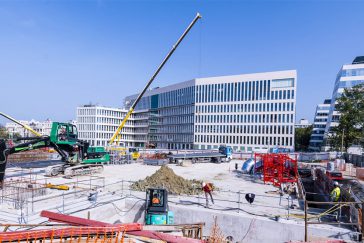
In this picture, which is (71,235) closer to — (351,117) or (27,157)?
(27,157)

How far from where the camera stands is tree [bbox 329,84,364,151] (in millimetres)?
42031

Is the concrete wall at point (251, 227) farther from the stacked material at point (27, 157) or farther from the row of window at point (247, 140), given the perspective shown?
the row of window at point (247, 140)

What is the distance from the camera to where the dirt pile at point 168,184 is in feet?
59.6

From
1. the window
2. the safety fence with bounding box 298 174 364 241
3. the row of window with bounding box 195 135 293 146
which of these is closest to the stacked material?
the safety fence with bounding box 298 174 364 241

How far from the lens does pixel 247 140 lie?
6962 cm

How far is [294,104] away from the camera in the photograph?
63.3 m

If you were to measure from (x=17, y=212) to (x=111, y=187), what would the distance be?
299 inches

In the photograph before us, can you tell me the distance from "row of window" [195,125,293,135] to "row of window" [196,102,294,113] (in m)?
4.53

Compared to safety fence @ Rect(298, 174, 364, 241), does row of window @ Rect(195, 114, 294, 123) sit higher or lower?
higher

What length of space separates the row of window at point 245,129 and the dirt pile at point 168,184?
50976 mm

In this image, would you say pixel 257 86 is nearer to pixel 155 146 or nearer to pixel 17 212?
pixel 155 146

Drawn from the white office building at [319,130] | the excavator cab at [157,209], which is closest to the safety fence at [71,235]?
the excavator cab at [157,209]

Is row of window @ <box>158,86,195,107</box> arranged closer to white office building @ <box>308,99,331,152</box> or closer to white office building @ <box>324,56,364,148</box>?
white office building @ <box>324,56,364,148</box>

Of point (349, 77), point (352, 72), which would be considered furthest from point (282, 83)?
point (352, 72)
